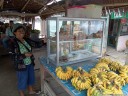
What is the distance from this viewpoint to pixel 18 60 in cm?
243

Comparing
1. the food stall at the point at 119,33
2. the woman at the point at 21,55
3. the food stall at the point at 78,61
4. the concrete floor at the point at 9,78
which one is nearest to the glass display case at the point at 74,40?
the food stall at the point at 78,61

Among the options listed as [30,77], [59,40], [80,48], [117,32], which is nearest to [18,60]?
[30,77]

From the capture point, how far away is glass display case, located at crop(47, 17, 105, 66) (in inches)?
76.7

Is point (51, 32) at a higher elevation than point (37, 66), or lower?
higher

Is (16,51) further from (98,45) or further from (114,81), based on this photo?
(114,81)

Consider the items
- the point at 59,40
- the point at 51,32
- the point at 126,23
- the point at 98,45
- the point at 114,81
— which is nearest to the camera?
the point at 114,81

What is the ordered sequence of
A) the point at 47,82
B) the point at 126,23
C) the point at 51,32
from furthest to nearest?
the point at 126,23, the point at 47,82, the point at 51,32

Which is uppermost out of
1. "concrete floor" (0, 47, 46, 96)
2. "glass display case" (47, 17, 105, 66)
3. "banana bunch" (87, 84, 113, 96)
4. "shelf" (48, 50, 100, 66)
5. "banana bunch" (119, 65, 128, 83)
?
Answer: "glass display case" (47, 17, 105, 66)

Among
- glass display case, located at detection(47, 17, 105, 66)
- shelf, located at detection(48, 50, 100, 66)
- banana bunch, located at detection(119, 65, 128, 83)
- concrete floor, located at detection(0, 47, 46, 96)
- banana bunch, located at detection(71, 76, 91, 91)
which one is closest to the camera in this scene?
banana bunch, located at detection(71, 76, 91, 91)

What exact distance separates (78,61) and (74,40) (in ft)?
1.15

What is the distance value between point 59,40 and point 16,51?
0.98m

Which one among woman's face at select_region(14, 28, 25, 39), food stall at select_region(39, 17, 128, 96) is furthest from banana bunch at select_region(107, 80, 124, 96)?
woman's face at select_region(14, 28, 25, 39)

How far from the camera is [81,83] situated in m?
1.36

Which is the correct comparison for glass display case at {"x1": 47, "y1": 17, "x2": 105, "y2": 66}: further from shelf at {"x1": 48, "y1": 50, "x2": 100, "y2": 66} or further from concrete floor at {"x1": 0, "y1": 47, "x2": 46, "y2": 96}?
concrete floor at {"x1": 0, "y1": 47, "x2": 46, "y2": 96}
